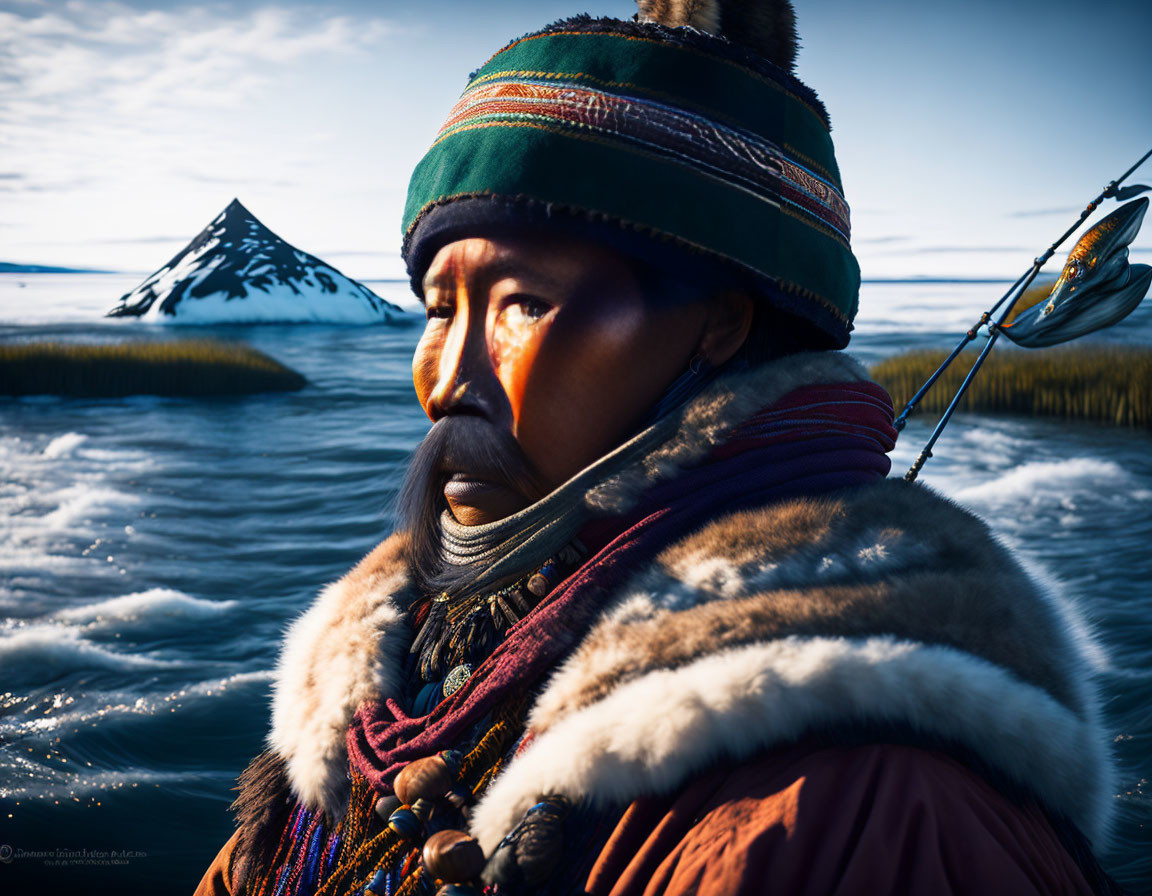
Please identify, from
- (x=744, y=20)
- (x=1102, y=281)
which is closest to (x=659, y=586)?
(x=744, y=20)

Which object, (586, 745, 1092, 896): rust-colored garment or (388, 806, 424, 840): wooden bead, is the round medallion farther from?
(586, 745, 1092, 896): rust-colored garment

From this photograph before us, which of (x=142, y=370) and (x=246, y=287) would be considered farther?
(x=246, y=287)

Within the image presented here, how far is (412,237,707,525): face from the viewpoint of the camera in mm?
1466

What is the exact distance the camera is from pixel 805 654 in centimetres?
106

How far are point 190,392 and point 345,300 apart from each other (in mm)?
8235

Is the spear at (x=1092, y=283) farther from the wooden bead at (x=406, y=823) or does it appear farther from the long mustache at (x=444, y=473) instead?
the wooden bead at (x=406, y=823)

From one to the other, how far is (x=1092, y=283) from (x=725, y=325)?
863 mm

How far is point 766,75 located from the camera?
158 centimetres

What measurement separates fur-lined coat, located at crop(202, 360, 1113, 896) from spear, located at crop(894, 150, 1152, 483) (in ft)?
2.15

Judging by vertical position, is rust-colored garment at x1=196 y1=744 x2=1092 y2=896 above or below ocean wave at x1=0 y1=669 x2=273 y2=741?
above

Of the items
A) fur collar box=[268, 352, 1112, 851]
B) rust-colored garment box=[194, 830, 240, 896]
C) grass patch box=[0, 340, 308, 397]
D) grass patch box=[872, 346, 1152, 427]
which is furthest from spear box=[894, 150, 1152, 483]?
grass patch box=[0, 340, 308, 397]

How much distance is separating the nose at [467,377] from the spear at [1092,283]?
89cm

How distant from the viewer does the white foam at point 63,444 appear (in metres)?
10.1

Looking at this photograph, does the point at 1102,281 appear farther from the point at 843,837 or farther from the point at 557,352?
the point at 843,837
